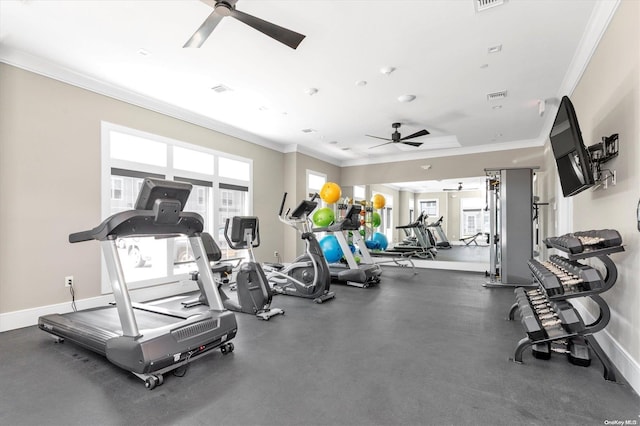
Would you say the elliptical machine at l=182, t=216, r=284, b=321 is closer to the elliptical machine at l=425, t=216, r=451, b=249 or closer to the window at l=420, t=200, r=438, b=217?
the elliptical machine at l=425, t=216, r=451, b=249

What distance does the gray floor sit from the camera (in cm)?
185

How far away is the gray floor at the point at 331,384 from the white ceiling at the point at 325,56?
3108mm

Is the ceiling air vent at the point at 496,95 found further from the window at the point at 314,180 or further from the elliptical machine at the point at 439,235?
the elliptical machine at the point at 439,235

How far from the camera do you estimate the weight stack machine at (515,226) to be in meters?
5.40

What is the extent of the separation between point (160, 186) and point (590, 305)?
4.49 m

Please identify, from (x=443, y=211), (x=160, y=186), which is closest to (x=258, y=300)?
(x=160, y=186)

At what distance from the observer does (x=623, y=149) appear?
238 cm

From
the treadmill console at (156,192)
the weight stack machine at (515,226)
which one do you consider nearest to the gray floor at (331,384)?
the treadmill console at (156,192)

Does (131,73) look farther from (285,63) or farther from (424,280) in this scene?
(424,280)

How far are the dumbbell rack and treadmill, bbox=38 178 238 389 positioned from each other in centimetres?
266

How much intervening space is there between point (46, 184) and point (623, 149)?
591 cm

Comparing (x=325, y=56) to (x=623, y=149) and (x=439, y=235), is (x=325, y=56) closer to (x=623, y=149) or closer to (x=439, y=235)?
(x=623, y=149)

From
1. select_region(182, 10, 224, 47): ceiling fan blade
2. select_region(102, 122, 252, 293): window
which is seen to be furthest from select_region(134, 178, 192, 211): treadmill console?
select_region(102, 122, 252, 293): window

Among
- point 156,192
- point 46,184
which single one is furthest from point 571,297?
point 46,184
